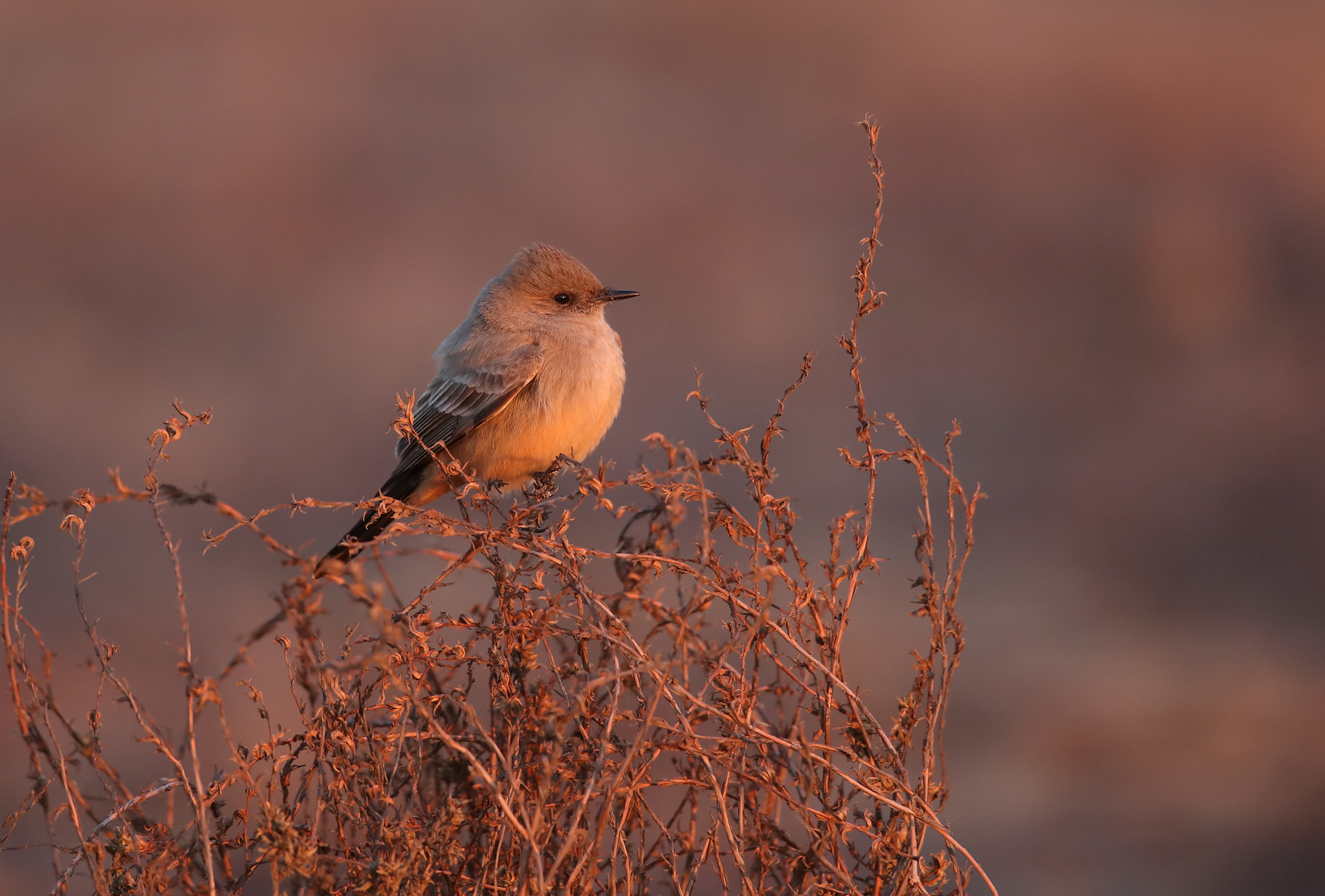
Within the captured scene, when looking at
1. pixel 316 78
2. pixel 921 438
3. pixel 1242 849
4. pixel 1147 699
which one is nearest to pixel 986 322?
pixel 921 438

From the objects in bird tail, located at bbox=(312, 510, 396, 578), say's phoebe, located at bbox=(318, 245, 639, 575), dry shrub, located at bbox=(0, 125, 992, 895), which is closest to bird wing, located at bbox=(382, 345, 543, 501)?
say's phoebe, located at bbox=(318, 245, 639, 575)

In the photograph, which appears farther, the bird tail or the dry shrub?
the bird tail

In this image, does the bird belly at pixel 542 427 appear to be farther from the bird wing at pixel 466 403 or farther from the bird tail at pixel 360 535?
the bird tail at pixel 360 535

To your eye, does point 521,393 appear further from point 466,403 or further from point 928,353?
point 928,353

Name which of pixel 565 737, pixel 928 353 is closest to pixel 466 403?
pixel 565 737

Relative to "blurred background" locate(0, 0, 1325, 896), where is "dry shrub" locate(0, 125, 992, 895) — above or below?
below

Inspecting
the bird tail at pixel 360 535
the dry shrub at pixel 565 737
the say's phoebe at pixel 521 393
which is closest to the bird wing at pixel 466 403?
the say's phoebe at pixel 521 393

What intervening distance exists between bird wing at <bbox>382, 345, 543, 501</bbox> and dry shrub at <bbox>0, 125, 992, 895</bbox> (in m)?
1.65

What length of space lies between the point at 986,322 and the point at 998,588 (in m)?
5.03

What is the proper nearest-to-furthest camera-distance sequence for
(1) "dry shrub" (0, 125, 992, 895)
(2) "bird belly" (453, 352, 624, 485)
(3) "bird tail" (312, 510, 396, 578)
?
(1) "dry shrub" (0, 125, 992, 895)
(3) "bird tail" (312, 510, 396, 578)
(2) "bird belly" (453, 352, 624, 485)

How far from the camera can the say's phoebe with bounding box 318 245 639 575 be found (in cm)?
442

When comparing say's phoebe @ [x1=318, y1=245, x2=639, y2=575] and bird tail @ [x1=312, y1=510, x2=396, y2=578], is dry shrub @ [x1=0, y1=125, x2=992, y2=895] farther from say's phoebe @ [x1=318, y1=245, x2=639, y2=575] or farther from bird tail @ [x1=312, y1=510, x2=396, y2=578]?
say's phoebe @ [x1=318, y1=245, x2=639, y2=575]

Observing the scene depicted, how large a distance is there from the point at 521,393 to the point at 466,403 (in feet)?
0.78

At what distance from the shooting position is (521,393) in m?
4.48
